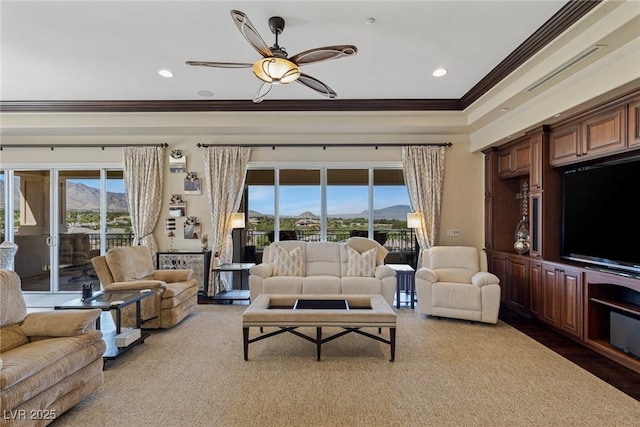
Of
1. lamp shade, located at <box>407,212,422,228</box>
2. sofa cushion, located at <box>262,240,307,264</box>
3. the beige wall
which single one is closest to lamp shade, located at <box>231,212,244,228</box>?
sofa cushion, located at <box>262,240,307,264</box>

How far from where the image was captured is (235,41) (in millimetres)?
3230

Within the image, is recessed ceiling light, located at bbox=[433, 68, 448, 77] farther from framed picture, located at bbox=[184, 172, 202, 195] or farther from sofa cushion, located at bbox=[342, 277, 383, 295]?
framed picture, located at bbox=[184, 172, 202, 195]

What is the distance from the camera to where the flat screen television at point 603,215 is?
316 cm

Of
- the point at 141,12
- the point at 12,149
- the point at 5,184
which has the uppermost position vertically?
the point at 141,12

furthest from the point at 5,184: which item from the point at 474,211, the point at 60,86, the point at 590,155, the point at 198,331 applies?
the point at 590,155

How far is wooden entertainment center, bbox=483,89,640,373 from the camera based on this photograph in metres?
3.12

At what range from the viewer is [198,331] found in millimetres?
3973

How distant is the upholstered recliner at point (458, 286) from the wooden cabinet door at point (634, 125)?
199cm

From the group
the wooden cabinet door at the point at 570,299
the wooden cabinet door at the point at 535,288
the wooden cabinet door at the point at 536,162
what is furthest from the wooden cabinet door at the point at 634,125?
the wooden cabinet door at the point at 535,288

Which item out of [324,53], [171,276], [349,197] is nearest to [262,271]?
[171,276]

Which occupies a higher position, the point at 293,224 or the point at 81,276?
the point at 293,224

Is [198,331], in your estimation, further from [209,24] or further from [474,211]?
[474,211]

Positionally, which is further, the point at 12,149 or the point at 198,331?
the point at 12,149

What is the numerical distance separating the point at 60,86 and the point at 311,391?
5.04m
